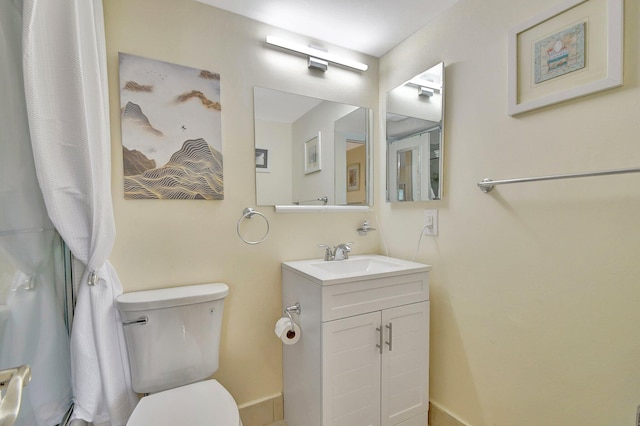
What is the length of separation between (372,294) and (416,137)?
3.04ft

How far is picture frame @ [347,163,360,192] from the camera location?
6.14ft

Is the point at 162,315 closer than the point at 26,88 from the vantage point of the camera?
No

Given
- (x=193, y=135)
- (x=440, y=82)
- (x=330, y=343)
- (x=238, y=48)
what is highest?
(x=238, y=48)

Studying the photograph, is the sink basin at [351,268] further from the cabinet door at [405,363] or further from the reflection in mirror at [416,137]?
the reflection in mirror at [416,137]

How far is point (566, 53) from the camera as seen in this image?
1035 millimetres

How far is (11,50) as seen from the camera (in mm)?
856

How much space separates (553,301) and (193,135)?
1.72m

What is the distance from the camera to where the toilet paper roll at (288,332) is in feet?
4.47

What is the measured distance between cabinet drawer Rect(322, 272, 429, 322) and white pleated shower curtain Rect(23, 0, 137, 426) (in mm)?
895

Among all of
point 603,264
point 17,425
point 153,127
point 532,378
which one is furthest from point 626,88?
point 17,425

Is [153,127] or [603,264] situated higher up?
[153,127]

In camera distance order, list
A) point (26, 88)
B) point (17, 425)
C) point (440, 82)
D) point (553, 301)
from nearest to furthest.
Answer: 1. point (17, 425)
2. point (26, 88)
3. point (553, 301)
4. point (440, 82)

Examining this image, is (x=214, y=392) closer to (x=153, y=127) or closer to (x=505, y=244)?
(x=153, y=127)

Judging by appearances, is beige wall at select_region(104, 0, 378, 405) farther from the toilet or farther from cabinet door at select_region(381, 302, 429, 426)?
cabinet door at select_region(381, 302, 429, 426)
